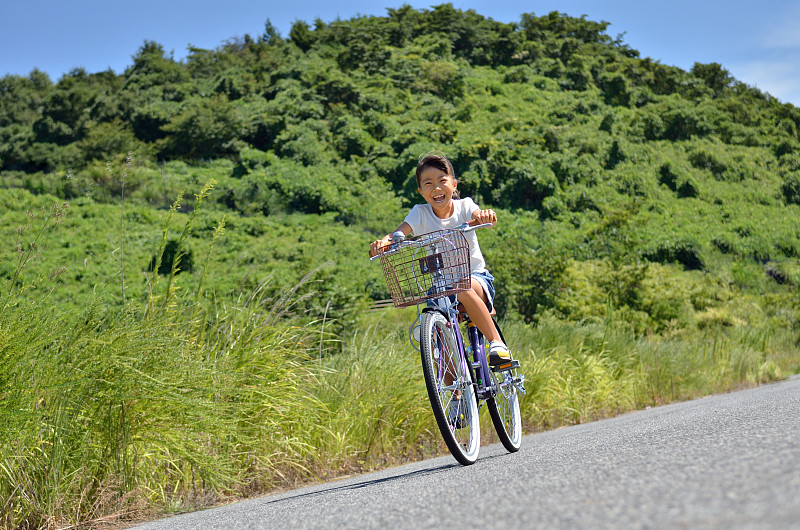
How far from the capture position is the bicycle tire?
4793 millimetres

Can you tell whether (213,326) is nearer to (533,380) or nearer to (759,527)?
(533,380)

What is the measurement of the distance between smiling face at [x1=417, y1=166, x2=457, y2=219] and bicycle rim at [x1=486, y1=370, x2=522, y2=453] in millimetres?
1302

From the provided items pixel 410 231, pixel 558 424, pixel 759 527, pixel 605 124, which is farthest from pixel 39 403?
pixel 605 124

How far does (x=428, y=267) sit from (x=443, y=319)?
0.40 m

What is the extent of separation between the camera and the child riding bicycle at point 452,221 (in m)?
4.71

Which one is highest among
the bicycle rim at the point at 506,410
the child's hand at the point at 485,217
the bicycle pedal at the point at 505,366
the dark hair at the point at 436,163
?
the dark hair at the point at 436,163

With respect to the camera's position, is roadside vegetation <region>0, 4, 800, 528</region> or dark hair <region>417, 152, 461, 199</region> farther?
dark hair <region>417, 152, 461, 199</region>

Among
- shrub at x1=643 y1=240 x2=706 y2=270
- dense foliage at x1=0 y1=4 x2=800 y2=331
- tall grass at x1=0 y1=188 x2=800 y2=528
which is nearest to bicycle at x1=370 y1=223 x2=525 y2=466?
tall grass at x1=0 y1=188 x2=800 y2=528

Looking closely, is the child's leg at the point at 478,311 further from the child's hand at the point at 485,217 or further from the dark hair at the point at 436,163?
the dark hair at the point at 436,163

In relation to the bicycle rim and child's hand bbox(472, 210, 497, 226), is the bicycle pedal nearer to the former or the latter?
the bicycle rim

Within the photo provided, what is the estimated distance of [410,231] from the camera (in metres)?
4.95

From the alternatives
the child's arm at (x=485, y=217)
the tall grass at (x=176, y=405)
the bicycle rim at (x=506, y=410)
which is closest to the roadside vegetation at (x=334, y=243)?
the tall grass at (x=176, y=405)

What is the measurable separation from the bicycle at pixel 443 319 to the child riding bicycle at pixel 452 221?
14 cm

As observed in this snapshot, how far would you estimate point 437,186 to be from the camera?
4.91 m
